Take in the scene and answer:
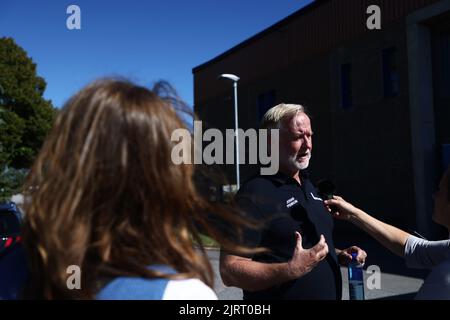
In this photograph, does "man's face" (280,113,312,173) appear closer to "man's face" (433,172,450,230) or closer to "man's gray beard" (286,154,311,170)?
"man's gray beard" (286,154,311,170)

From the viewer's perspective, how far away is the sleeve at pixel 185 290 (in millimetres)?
1073

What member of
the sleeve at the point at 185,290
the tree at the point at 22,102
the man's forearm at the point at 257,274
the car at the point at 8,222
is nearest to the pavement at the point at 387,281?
the man's forearm at the point at 257,274

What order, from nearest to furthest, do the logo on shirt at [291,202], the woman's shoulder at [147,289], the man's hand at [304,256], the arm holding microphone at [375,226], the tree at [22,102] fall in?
the woman's shoulder at [147,289], the man's hand at [304,256], the logo on shirt at [291,202], the arm holding microphone at [375,226], the tree at [22,102]

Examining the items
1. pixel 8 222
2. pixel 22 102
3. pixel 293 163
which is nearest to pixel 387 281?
pixel 8 222

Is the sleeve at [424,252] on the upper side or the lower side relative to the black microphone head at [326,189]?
lower

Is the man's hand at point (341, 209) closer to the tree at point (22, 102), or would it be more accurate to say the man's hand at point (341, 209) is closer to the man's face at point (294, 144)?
the man's face at point (294, 144)

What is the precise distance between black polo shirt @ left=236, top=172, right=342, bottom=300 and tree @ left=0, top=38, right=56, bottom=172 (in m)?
28.9

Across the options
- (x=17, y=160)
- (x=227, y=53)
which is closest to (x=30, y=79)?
(x=17, y=160)

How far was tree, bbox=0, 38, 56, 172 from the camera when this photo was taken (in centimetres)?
2959

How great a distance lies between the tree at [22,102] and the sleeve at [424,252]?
2917 cm

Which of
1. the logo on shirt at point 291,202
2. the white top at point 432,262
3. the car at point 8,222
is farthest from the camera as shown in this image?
the car at point 8,222

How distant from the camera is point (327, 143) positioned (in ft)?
60.2

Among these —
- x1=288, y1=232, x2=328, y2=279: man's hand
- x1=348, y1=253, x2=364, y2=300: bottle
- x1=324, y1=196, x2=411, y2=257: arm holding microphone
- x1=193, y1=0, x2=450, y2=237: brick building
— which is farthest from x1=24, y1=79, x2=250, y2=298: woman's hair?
x1=193, y1=0, x2=450, y2=237: brick building
